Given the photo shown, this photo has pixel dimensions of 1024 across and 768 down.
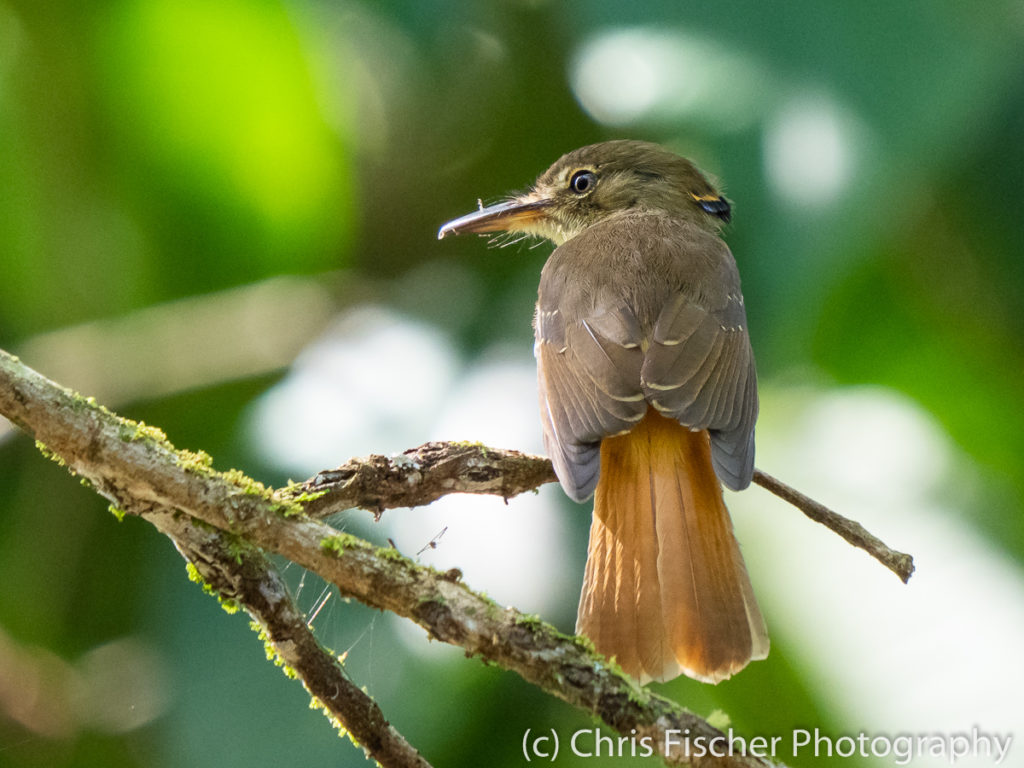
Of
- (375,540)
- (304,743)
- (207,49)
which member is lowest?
(304,743)

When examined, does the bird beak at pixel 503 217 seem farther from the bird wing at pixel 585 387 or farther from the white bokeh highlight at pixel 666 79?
the bird wing at pixel 585 387

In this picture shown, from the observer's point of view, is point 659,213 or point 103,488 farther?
point 659,213

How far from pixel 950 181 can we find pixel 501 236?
1748 millimetres

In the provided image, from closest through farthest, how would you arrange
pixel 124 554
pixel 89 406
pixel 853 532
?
pixel 89 406 < pixel 853 532 < pixel 124 554

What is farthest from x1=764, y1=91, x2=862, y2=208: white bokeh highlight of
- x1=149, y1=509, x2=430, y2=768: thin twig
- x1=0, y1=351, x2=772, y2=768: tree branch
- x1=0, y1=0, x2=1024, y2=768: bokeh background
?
x1=149, y1=509, x2=430, y2=768: thin twig

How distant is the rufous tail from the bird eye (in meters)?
1.70

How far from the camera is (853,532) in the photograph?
268cm

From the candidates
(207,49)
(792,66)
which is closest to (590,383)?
(792,66)

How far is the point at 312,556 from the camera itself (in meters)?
2.07

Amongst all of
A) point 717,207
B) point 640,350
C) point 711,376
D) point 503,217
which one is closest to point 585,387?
point 640,350

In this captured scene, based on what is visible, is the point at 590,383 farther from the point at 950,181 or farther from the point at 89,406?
the point at 950,181

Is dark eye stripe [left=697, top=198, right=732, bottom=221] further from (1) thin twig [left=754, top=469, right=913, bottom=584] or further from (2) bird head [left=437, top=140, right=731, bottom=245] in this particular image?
(1) thin twig [left=754, top=469, right=913, bottom=584]

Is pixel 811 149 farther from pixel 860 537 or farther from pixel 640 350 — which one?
pixel 860 537

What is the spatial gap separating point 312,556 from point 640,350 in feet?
5.04
